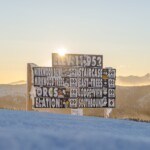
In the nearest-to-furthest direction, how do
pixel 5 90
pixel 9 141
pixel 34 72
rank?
pixel 9 141
pixel 34 72
pixel 5 90

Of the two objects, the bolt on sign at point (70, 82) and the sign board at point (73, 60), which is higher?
the sign board at point (73, 60)

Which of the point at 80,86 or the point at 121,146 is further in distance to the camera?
the point at 80,86

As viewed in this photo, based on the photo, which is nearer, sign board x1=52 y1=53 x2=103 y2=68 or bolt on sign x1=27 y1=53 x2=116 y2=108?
bolt on sign x1=27 y1=53 x2=116 y2=108

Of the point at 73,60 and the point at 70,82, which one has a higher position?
the point at 73,60

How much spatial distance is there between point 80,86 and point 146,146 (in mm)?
15725

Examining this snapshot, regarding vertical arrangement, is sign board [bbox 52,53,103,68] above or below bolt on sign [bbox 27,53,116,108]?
above

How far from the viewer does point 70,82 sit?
1736 cm

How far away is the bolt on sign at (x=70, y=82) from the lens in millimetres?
17094

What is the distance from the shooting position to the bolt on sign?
1709 centimetres

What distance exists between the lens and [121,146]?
1721 mm

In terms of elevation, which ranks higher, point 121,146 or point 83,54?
point 83,54

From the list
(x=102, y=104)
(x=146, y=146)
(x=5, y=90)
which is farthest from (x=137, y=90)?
(x=146, y=146)

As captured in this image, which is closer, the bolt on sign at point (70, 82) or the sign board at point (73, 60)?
the bolt on sign at point (70, 82)

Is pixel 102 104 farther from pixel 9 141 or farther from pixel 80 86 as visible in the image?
pixel 9 141
